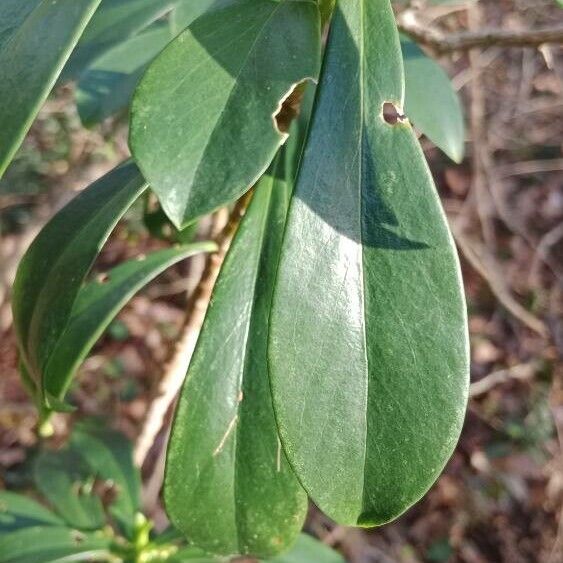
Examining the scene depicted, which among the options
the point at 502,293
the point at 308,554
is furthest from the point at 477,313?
the point at 308,554

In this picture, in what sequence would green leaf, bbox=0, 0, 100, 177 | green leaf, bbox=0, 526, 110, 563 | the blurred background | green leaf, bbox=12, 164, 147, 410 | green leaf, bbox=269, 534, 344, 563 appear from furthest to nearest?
the blurred background → green leaf, bbox=269, 534, 344, 563 → green leaf, bbox=0, 526, 110, 563 → green leaf, bbox=12, 164, 147, 410 → green leaf, bbox=0, 0, 100, 177

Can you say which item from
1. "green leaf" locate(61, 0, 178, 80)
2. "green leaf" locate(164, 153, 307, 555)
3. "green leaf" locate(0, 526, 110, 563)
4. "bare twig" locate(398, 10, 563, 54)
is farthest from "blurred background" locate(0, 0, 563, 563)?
"green leaf" locate(61, 0, 178, 80)

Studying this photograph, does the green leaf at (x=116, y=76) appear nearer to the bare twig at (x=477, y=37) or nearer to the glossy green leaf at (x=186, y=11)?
the glossy green leaf at (x=186, y=11)

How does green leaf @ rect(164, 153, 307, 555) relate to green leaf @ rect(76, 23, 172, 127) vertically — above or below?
below

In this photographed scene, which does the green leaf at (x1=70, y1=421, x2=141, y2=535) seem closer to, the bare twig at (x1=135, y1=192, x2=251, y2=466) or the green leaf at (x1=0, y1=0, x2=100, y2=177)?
the bare twig at (x1=135, y1=192, x2=251, y2=466)

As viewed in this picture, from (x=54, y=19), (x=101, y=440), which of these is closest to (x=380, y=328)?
(x=54, y=19)

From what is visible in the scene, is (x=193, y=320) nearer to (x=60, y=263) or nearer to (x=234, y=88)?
(x=60, y=263)

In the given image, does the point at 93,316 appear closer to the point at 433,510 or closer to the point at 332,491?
the point at 332,491
